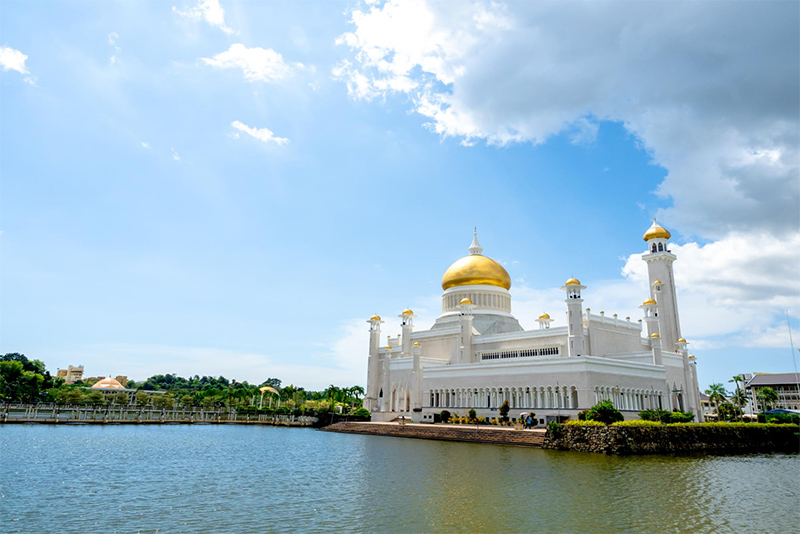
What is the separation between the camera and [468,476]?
1939 cm

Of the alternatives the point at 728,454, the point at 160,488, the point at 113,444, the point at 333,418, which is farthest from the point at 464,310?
the point at 160,488

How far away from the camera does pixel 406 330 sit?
56500 mm

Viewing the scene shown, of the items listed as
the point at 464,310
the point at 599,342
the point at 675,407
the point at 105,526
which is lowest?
the point at 105,526

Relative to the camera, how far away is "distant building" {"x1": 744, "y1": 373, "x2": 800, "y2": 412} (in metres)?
79.3

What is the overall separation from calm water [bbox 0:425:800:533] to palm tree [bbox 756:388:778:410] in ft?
164

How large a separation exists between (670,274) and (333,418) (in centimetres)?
3462

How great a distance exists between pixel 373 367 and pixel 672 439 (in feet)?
102

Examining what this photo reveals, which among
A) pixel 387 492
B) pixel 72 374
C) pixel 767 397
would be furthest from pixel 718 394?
pixel 72 374

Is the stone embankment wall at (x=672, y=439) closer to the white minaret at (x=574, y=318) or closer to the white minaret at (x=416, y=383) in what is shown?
the white minaret at (x=574, y=318)

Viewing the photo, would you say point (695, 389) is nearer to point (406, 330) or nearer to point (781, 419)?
point (781, 419)

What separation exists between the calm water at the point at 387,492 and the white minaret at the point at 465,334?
23.8m

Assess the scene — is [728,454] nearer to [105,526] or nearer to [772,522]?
[772,522]

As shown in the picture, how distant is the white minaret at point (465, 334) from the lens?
5094 cm

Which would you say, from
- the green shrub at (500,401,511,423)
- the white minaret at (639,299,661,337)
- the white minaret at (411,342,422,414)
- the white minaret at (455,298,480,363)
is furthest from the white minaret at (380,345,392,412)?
the white minaret at (639,299,661,337)
